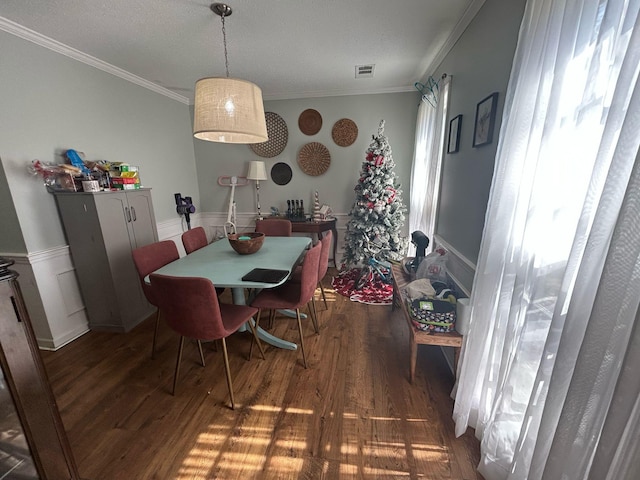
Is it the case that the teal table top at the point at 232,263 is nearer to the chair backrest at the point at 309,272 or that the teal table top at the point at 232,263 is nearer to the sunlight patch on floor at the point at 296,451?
the chair backrest at the point at 309,272

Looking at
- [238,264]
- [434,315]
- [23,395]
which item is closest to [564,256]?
[434,315]

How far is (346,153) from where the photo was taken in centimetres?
388

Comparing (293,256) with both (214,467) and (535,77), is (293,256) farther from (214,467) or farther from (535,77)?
(535,77)

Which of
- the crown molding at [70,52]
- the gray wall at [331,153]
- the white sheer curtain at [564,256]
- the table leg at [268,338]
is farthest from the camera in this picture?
the gray wall at [331,153]

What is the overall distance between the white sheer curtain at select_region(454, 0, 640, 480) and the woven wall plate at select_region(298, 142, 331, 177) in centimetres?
289

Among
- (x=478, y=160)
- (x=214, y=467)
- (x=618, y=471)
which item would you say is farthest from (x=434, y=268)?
(x=214, y=467)

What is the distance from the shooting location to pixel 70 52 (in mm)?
2336

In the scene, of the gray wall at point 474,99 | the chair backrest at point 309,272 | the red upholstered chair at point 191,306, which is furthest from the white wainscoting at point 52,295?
the gray wall at point 474,99

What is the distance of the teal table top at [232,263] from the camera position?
5.61 ft

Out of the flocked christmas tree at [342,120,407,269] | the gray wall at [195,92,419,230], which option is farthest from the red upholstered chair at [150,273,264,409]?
the gray wall at [195,92,419,230]

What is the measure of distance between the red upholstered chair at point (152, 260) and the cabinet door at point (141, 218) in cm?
63

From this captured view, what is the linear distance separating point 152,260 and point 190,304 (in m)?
0.85

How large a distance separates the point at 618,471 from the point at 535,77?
127cm

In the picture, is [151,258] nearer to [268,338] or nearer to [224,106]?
[268,338]
